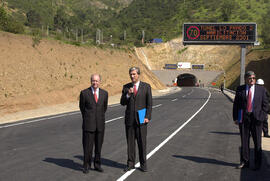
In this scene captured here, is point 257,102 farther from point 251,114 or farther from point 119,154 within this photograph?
point 119,154

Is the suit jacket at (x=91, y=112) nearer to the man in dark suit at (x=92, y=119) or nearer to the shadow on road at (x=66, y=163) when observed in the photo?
the man in dark suit at (x=92, y=119)

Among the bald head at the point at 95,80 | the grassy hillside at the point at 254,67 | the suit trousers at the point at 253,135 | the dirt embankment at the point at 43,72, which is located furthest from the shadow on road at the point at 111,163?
the grassy hillside at the point at 254,67

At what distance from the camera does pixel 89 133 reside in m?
6.54

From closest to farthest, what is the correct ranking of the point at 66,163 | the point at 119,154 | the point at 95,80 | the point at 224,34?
the point at 95,80, the point at 66,163, the point at 119,154, the point at 224,34

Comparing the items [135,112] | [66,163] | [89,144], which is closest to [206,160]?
[135,112]

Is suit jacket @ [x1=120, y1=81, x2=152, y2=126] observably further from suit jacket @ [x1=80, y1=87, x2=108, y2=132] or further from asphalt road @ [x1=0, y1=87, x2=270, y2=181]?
asphalt road @ [x1=0, y1=87, x2=270, y2=181]

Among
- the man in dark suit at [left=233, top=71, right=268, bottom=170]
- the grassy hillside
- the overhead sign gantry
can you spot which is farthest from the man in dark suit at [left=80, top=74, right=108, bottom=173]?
the grassy hillside

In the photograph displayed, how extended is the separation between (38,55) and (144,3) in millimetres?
153694

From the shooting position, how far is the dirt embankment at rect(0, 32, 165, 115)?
22.1 metres

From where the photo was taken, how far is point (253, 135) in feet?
23.1

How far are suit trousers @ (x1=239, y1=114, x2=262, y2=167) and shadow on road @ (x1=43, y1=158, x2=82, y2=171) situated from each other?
3545 mm

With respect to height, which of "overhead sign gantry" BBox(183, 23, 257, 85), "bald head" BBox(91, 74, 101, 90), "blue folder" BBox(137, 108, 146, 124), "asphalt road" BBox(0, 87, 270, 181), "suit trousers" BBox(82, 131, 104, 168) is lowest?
"asphalt road" BBox(0, 87, 270, 181)

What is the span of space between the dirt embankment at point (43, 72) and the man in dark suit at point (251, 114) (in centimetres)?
1507

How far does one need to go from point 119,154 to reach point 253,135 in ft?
10.7
